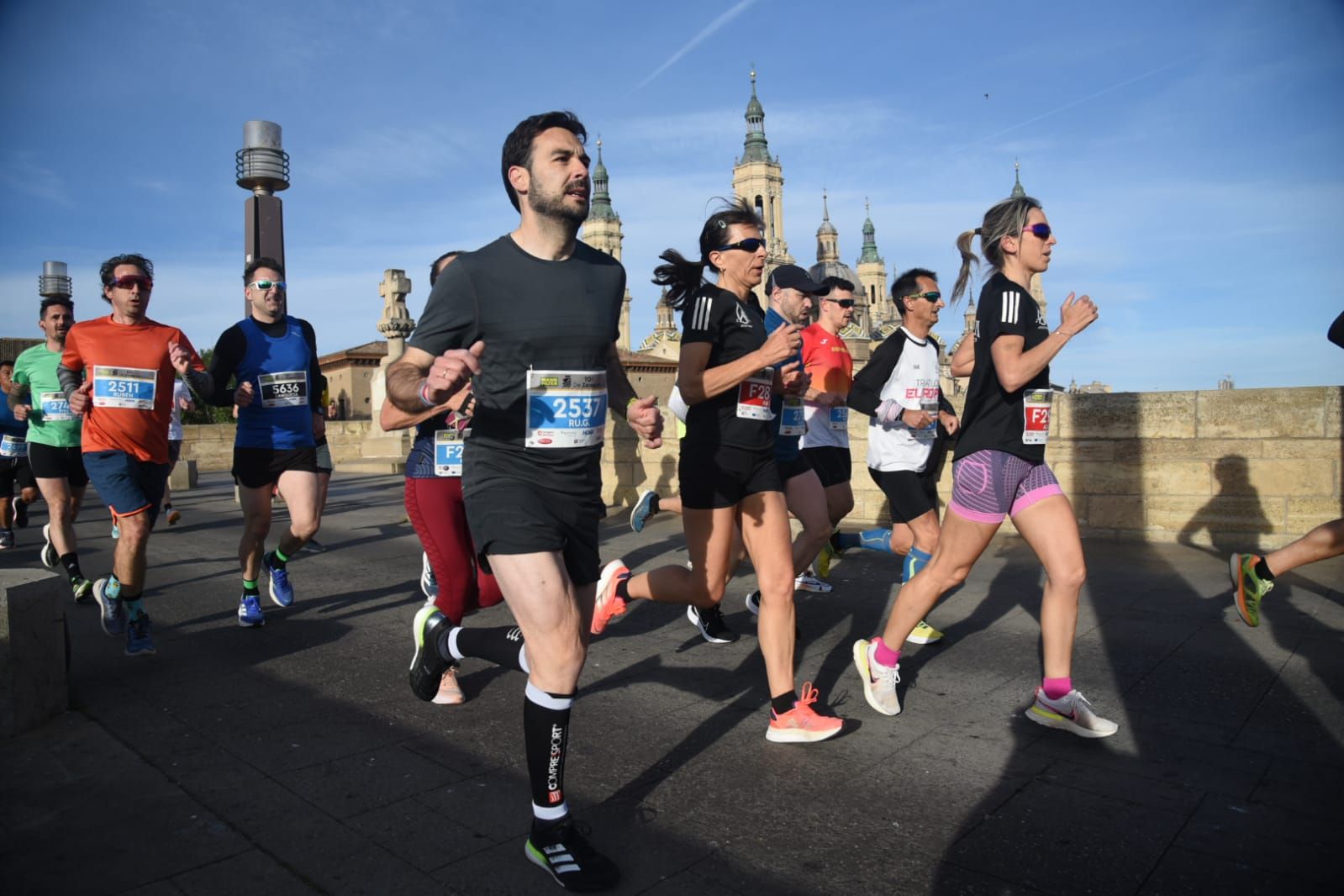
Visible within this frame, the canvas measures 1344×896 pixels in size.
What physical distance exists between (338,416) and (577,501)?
60864mm

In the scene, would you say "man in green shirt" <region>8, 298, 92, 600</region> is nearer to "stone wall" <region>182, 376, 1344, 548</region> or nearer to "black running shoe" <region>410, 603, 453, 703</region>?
"black running shoe" <region>410, 603, 453, 703</region>

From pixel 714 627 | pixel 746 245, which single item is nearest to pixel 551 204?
pixel 746 245

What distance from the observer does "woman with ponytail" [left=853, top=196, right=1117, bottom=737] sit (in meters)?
4.10

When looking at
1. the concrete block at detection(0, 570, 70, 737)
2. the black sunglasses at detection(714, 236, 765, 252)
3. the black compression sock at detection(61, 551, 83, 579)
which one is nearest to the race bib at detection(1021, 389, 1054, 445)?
the black sunglasses at detection(714, 236, 765, 252)

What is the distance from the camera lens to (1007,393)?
168 inches

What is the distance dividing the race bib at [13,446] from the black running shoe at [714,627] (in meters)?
8.68

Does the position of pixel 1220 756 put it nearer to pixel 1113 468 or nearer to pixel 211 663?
pixel 211 663

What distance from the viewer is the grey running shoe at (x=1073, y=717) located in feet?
13.2

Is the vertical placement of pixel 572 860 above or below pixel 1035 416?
below

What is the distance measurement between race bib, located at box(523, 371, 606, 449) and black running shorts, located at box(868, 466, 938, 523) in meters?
2.97

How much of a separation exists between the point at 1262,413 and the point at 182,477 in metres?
19.7

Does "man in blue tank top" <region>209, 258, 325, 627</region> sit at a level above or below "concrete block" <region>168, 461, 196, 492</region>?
above

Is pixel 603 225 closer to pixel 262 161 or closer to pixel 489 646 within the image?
pixel 262 161

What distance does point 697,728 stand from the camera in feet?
14.1
